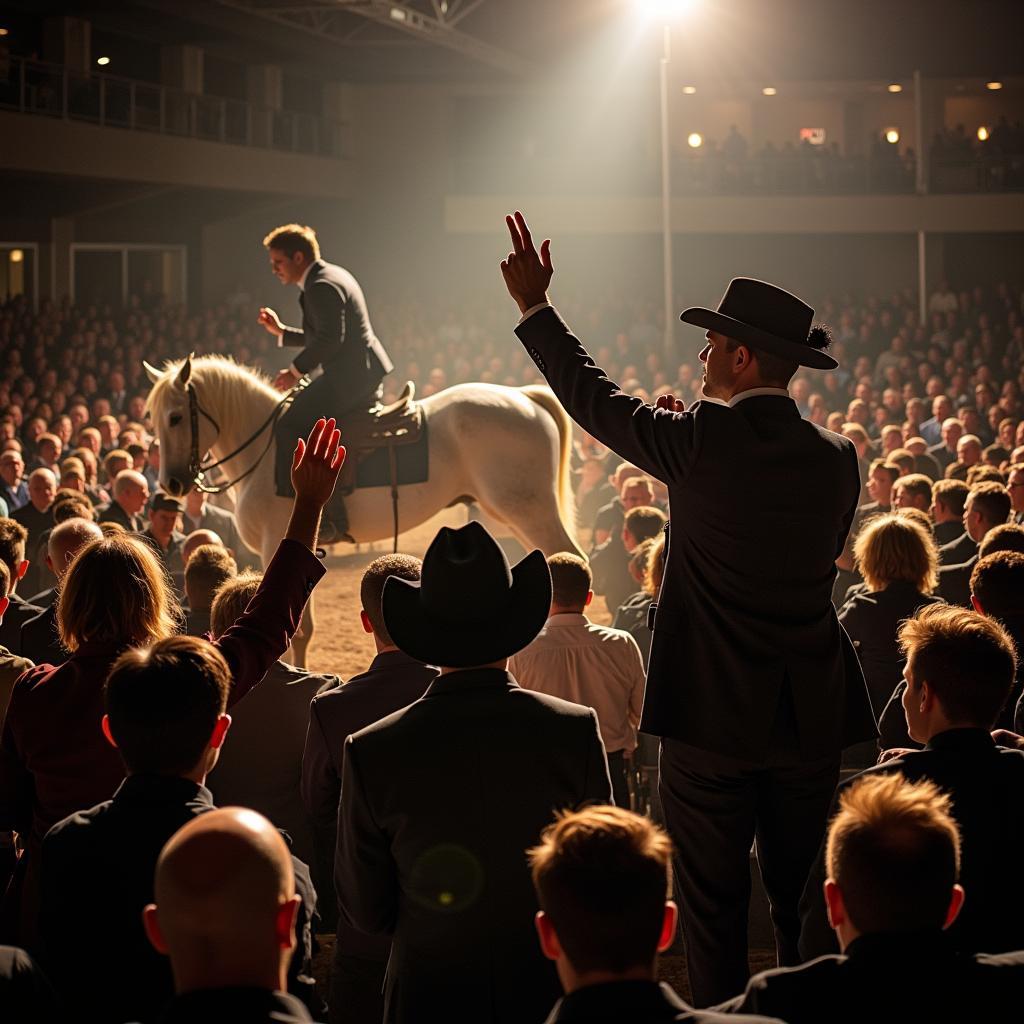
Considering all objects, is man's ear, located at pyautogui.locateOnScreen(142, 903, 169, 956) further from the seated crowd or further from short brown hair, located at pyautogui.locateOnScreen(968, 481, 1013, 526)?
short brown hair, located at pyautogui.locateOnScreen(968, 481, 1013, 526)

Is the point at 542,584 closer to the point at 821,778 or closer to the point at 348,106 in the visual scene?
the point at 821,778

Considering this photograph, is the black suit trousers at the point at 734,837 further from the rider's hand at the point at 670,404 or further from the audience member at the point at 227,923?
the audience member at the point at 227,923

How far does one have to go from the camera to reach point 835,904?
2.26 meters

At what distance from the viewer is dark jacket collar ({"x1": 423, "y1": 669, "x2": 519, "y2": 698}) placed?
2.83m

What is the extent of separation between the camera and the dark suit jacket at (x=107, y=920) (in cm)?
254

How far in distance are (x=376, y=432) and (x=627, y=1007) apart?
6949 millimetres

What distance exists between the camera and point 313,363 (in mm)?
8453

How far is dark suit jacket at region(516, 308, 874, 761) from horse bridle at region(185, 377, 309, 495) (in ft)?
17.5

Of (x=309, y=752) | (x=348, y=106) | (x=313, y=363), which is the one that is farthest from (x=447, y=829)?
(x=348, y=106)

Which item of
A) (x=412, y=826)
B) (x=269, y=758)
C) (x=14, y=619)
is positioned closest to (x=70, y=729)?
(x=412, y=826)

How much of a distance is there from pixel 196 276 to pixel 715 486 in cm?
2643

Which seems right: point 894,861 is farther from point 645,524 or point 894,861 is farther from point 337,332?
point 337,332

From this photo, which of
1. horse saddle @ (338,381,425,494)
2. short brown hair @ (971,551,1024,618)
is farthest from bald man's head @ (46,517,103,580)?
short brown hair @ (971,551,1024,618)

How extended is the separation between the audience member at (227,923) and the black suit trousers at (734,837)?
1.61 meters
